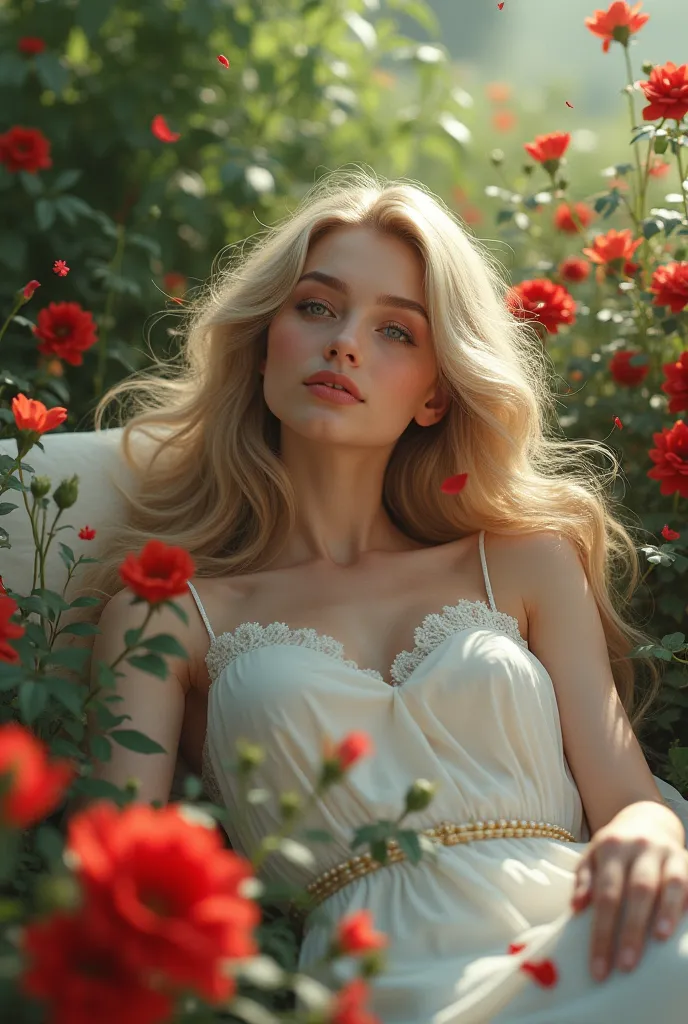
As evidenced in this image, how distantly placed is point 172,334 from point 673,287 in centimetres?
108

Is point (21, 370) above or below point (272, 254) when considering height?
below

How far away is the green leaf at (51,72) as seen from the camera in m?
3.14

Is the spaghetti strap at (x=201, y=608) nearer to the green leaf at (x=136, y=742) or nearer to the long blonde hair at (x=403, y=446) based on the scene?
the long blonde hair at (x=403, y=446)

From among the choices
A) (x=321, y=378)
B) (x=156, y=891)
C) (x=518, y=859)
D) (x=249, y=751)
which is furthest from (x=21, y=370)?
(x=156, y=891)

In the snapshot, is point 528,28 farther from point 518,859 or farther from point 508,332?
point 518,859

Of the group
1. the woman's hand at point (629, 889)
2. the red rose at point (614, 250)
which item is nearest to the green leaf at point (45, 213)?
the red rose at point (614, 250)

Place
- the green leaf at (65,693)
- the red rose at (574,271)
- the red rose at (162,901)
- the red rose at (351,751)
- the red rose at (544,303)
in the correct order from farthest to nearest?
the red rose at (574,271), the red rose at (544,303), the green leaf at (65,693), the red rose at (351,751), the red rose at (162,901)

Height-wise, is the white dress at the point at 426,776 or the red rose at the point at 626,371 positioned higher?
the red rose at the point at 626,371

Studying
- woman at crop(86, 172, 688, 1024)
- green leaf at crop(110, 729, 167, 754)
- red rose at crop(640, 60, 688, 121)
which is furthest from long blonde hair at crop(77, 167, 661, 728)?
green leaf at crop(110, 729, 167, 754)

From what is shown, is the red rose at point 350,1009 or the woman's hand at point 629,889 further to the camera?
the woman's hand at point 629,889

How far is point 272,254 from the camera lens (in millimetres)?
2375

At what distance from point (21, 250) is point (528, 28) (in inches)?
190

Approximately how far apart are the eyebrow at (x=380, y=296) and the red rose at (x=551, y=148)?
2.43 ft

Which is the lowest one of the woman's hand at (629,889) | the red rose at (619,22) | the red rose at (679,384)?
the woman's hand at (629,889)
